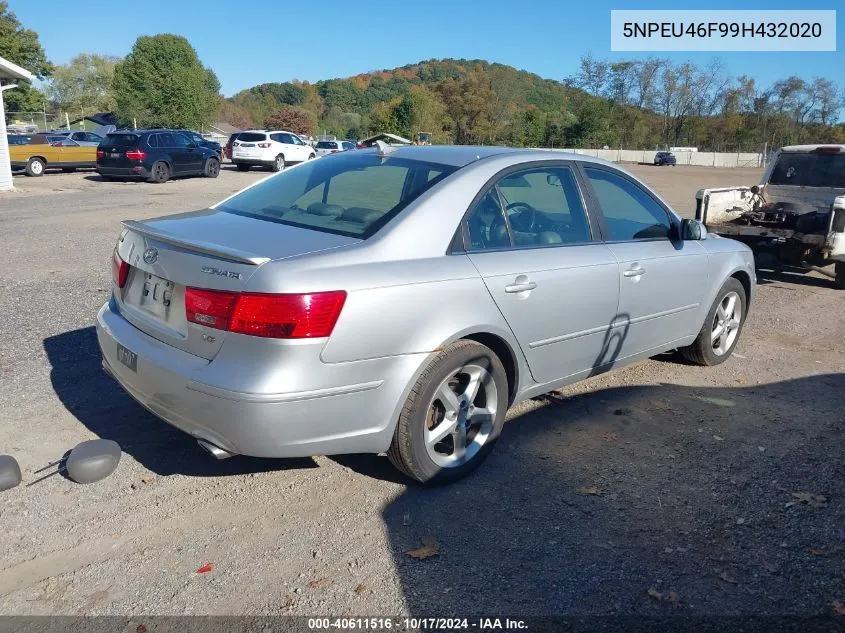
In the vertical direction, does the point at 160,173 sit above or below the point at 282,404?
above

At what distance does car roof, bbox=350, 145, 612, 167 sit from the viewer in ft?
13.7

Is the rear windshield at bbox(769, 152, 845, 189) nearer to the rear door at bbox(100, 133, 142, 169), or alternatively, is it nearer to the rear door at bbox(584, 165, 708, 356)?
the rear door at bbox(584, 165, 708, 356)

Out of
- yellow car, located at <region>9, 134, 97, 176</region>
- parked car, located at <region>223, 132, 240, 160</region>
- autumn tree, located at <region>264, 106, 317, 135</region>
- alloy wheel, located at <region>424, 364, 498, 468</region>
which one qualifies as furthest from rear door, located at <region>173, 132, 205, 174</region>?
autumn tree, located at <region>264, 106, 317, 135</region>

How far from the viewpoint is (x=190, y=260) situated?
3320 millimetres

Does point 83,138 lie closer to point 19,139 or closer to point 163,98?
point 19,139

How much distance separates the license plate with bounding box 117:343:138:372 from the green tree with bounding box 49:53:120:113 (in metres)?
106

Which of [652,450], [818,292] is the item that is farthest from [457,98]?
[652,450]

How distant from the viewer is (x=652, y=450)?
4.31 m

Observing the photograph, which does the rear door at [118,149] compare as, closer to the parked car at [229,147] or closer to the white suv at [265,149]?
the white suv at [265,149]

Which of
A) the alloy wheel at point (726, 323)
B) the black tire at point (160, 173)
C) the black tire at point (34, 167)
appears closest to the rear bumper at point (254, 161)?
the black tire at point (160, 173)

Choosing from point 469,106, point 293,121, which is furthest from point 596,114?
point 293,121

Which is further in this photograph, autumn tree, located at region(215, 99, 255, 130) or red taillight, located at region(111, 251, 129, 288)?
autumn tree, located at region(215, 99, 255, 130)

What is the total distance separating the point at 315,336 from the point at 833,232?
7773 mm

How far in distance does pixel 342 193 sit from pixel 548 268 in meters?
1.22
